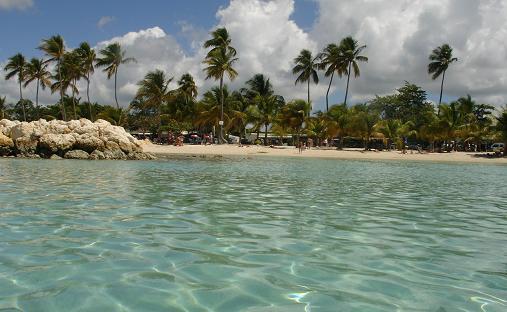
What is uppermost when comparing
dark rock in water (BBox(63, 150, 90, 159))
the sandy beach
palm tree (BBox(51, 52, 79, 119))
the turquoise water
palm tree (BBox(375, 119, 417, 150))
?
palm tree (BBox(51, 52, 79, 119))

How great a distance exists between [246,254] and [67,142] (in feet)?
81.2

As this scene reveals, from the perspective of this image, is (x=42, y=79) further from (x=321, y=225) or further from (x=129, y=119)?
(x=321, y=225)

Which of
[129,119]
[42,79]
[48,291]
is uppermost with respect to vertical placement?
[42,79]

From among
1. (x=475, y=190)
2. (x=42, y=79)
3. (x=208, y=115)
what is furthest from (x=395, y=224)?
(x=42, y=79)

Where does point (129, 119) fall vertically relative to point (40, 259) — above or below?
above

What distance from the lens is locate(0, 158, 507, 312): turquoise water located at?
368cm

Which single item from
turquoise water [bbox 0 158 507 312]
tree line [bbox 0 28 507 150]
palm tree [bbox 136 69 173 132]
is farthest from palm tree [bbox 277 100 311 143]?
turquoise water [bbox 0 158 507 312]

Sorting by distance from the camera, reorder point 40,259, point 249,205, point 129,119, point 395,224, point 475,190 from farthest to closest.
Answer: point 129,119 < point 475,190 < point 249,205 < point 395,224 < point 40,259

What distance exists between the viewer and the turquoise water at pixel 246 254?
368 centimetres

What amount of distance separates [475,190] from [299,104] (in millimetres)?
38018

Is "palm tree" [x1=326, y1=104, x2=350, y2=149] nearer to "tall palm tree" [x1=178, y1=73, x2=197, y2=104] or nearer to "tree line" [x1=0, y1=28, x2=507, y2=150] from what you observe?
"tree line" [x1=0, y1=28, x2=507, y2=150]

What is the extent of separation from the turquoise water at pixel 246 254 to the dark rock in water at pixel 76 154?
17265 mm

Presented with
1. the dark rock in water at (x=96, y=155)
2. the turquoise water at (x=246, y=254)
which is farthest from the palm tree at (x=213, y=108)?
the turquoise water at (x=246, y=254)

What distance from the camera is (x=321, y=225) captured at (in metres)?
6.98
